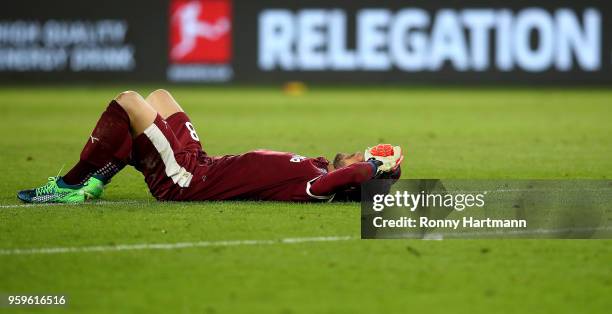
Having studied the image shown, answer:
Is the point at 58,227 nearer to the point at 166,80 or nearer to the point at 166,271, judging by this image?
the point at 166,271

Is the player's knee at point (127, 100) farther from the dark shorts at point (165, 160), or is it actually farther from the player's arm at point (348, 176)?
the player's arm at point (348, 176)

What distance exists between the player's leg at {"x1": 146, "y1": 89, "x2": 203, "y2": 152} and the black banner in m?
17.5

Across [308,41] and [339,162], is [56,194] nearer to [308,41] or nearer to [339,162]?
[339,162]

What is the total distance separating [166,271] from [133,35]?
21839 mm

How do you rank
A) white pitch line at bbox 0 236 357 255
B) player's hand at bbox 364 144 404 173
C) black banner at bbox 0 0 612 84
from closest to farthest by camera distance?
white pitch line at bbox 0 236 357 255, player's hand at bbox 364 144 404 173, black banner at bbox 0 0 612 84

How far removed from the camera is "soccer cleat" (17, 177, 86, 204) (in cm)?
837

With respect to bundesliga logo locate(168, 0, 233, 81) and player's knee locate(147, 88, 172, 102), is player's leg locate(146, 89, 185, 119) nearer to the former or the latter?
player's knee locate(147, 88, 172, 102)

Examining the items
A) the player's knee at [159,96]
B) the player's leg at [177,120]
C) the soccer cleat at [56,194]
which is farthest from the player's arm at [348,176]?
the soccer cleat at [56,194]

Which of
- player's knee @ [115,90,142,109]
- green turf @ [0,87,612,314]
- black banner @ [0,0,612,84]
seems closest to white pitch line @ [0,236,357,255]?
green turf @ [0,87,612,314]

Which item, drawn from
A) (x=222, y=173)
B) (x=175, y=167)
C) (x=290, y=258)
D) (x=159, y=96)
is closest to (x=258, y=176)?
(x=222, y=173)

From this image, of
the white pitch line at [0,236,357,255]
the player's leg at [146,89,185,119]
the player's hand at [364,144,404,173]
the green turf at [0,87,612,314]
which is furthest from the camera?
the player's leg at [146,89,185,119]

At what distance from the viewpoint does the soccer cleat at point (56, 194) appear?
8.37 meters

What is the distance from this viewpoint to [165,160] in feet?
26.9

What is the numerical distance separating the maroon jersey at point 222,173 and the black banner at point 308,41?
18.0 metres
